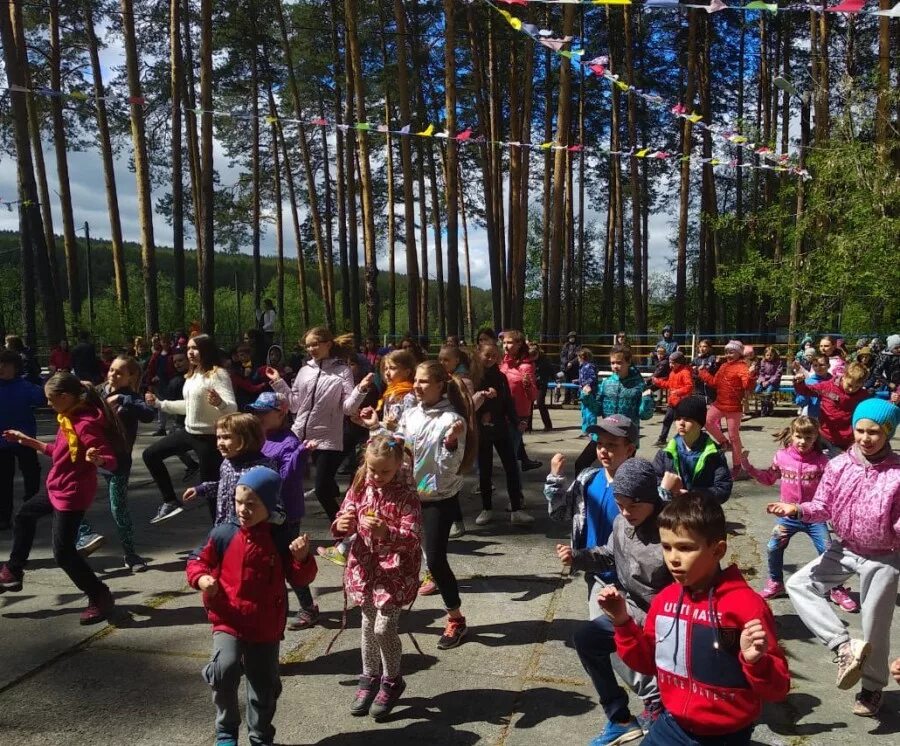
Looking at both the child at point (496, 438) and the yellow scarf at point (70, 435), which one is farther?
the child at point (496, 438)

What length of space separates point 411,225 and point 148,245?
8.42m

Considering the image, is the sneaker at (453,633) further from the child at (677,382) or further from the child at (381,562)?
the child at (677,382)

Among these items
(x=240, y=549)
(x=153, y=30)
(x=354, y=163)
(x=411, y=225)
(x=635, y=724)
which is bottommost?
(x=635, y=724)

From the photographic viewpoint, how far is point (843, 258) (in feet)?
55.9

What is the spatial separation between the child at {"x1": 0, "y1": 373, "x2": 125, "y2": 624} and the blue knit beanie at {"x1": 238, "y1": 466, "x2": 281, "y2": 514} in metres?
2.06

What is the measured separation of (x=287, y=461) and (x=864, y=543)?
3.21m

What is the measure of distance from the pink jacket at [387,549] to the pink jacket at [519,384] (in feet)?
16.2

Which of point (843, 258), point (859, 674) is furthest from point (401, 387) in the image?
point (843, 258)

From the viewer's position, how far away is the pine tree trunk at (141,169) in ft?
63.7

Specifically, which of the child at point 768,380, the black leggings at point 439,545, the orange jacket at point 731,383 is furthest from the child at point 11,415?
the child at point 768,380

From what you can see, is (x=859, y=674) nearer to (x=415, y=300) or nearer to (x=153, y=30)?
(x=415, y=300)

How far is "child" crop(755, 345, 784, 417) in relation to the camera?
16156 mm

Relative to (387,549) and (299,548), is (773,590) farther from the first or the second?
(299,548)

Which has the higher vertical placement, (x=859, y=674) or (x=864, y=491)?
(x=864, y=491)
